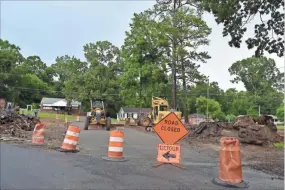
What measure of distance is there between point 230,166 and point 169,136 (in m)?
2.88

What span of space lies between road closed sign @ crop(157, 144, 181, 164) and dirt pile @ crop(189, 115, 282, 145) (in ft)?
37.0

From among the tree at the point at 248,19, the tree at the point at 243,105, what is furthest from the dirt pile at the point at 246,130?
the tree at the point at 243,105

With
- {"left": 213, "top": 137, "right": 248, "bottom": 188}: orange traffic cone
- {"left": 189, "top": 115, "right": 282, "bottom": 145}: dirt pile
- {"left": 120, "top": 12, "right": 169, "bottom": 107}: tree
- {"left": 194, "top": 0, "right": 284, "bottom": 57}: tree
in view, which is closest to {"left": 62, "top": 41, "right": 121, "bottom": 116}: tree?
{"left": 120, "top": 12, "right": 169, "bottom": 107}: tree

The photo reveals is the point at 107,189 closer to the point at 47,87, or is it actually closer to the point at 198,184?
the point at 198,184

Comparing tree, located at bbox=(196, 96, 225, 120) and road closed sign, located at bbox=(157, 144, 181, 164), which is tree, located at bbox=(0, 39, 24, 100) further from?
road closed sign, located at bbox=(157, 144, 181, 164)

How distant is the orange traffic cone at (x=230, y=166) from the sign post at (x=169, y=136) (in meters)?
2.40

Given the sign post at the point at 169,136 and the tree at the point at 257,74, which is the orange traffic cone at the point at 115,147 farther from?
the tree at the point at 257,74

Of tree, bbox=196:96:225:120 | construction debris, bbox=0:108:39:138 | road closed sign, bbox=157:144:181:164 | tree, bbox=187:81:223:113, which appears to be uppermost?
tree, bbox=187:81:223:113

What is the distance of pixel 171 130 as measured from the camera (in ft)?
35.3

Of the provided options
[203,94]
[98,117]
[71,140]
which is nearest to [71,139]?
[71,140]

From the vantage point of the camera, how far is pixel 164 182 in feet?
25.5

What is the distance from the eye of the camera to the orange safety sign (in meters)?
10.7

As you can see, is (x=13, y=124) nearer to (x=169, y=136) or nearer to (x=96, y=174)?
(x=169, y=136)

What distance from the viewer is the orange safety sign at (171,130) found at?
1070 cm
